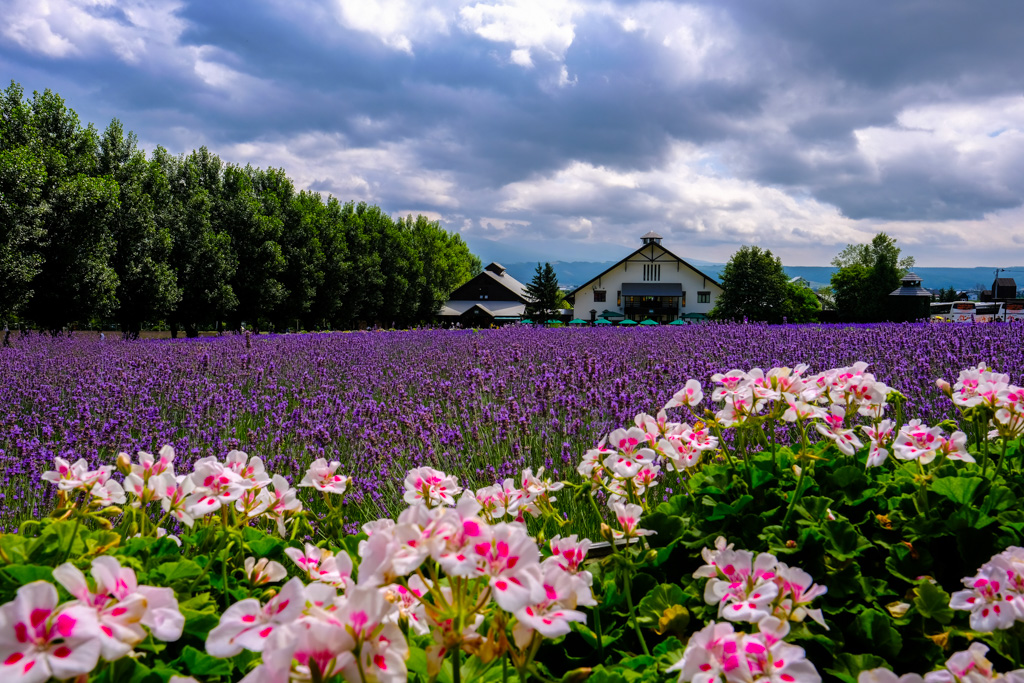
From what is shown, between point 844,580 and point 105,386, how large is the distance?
6362 millimetres

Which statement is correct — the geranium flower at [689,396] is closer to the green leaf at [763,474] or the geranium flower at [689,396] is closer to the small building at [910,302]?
the green leaf at [763,474]

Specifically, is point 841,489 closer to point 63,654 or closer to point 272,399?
point 63,654

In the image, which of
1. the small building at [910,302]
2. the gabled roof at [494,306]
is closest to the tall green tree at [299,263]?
the gabled roof at [494,306]

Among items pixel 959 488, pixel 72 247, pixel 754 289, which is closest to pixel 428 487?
pixel 959 488

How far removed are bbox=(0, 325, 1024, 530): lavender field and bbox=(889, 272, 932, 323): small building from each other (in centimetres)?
3392

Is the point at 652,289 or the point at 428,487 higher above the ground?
the point at 652,289

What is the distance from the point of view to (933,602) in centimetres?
107

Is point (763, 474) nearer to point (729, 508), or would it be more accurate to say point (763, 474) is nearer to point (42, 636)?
point (729, 508)

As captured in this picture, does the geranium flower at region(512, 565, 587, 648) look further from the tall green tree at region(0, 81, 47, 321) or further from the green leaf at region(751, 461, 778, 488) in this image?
the tall green tree at region(0, 81, 47, 321)

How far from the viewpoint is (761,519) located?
1372 mm

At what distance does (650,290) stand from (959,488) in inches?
2006

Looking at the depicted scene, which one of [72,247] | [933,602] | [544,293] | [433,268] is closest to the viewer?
[933,602]

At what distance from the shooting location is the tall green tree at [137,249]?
18.7 metres

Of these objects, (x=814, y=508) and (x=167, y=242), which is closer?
(x=814, y=508)
